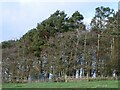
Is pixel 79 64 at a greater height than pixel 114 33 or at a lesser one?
lesser

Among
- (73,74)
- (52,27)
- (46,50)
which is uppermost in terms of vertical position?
(52,27)

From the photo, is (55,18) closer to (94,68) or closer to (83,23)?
(83,23)

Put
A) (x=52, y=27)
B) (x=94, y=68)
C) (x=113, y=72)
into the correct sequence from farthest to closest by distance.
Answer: (x=52, y=27) → (x=94, y=68) → (x=113, y=72)

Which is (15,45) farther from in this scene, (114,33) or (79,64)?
(114,33)

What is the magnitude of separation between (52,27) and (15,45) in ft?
13.1

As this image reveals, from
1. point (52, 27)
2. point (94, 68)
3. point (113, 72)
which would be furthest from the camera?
point (52, 27)

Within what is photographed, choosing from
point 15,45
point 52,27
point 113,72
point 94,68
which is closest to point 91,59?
point 94,68

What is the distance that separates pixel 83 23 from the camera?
31.2 m

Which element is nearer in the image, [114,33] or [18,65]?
[114,33]

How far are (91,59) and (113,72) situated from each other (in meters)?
2.63

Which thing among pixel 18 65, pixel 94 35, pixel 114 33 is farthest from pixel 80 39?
pixel 18 65

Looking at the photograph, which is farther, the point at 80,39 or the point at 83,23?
the point at 83,23

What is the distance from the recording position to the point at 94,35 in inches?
1142

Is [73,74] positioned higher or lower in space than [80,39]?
lower
